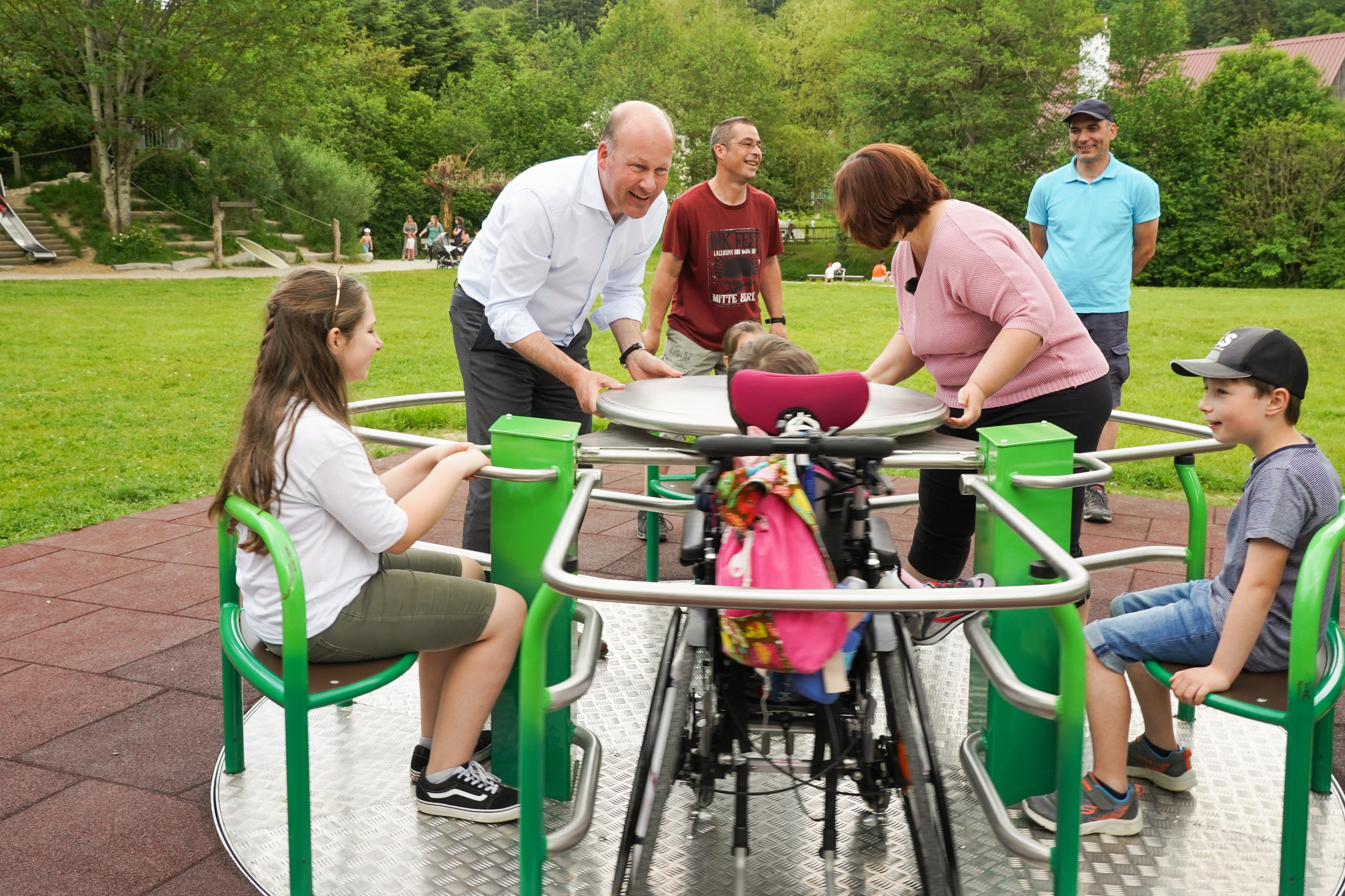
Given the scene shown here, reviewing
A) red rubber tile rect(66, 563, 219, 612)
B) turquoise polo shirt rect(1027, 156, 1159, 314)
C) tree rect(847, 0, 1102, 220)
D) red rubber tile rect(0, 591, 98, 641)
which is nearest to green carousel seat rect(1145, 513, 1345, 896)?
turquoise polo shirt rect(1027, 156, 1159, 314)

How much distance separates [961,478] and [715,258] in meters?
2.37

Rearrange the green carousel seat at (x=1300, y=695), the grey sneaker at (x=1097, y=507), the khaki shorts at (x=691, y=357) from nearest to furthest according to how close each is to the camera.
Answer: the green carousel seat at (x=1300, y=695) < the khaki shorts at (x=691, y=357) < the grey sneaker at (x=1097, y=507)

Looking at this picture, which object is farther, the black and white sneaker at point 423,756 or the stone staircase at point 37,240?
the stone staircase at point 37,240

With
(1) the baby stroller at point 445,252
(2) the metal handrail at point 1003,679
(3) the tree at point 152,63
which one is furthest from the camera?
(1) the baby stroller at point 445,252

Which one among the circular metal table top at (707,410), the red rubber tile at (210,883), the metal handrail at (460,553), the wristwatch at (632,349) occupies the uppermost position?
the wristwatch at (632,349)

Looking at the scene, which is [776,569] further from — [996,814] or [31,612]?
[31,612]

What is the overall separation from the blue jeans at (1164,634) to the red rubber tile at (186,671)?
2306mm

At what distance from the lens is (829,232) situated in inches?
1661

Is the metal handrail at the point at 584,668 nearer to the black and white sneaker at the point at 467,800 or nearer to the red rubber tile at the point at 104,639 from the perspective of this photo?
the black and white sneaker at the point at 467,800

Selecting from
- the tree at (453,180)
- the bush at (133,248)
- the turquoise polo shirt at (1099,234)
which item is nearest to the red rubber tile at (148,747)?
the turquoise polo shirt at (1099,234)

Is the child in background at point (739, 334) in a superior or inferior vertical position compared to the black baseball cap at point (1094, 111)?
inferior

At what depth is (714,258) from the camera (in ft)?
15.6

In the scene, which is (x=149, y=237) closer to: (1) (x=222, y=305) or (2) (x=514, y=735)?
(1) (x=222, y=305)

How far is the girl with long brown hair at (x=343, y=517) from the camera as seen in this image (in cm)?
218
